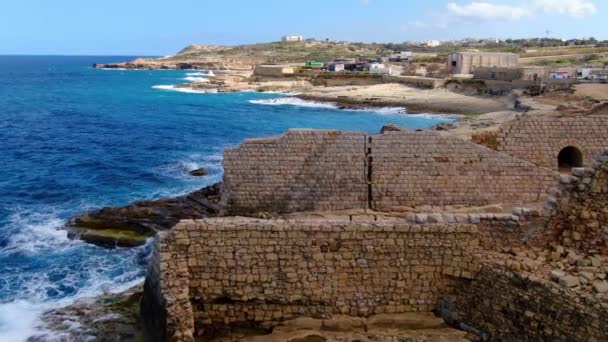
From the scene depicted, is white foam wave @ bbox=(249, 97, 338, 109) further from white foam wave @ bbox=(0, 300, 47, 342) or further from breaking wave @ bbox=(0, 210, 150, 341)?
white foam wave @ bbox=(0, 300, 47, 342)

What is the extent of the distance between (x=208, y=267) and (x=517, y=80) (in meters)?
54.1

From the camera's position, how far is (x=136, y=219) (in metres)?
18.1

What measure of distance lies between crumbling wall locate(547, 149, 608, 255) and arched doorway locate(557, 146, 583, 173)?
11.3 feet

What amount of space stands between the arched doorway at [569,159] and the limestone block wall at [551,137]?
0.22 m

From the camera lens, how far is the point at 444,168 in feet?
38.7

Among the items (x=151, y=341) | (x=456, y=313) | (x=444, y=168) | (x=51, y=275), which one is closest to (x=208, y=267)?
(x=151, y=341)

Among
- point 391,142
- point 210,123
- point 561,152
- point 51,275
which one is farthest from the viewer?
point 210,123

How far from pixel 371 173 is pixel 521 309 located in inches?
175

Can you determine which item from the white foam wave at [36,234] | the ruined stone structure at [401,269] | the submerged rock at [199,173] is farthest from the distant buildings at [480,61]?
the ruined stone structure at [401,269]

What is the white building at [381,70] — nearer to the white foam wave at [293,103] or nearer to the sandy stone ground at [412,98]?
the sandy stone ground at [412,98]

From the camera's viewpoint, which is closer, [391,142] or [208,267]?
[208,267]

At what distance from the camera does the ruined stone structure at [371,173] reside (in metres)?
11.8

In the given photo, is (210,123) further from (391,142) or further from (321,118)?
(391,142)

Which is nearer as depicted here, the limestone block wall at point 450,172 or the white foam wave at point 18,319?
the white foam wave at point 18,319
